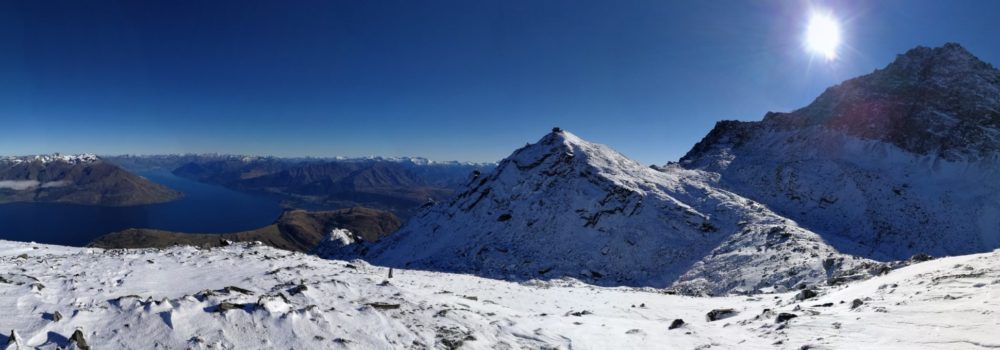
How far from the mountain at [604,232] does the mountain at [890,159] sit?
9526 mm

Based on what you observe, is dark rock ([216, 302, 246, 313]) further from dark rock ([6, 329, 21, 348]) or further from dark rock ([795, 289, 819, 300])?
dark rock ([795, 289, 819, 300])

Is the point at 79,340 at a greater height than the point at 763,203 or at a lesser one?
lesser

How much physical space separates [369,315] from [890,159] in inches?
2976

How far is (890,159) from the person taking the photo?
59688 millimetres

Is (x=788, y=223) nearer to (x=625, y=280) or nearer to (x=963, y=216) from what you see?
(x=625, y=280)

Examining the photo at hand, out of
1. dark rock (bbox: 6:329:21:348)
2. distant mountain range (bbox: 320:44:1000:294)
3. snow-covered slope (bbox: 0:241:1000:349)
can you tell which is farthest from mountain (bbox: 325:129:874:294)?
dark rock (bbox: 6:329:21:348)

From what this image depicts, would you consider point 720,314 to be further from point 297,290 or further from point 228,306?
point 228,306

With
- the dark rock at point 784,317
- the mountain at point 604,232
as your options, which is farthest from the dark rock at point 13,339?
the mountain at point 604,232

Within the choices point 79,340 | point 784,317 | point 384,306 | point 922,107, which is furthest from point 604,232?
point 922,107

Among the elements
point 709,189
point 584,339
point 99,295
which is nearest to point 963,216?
point 709,189

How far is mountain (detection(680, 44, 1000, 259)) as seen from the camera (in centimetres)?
4700

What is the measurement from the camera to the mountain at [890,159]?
4700 centimetres

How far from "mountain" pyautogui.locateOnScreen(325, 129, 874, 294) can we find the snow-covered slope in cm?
1739

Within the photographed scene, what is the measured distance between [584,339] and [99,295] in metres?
13.9
